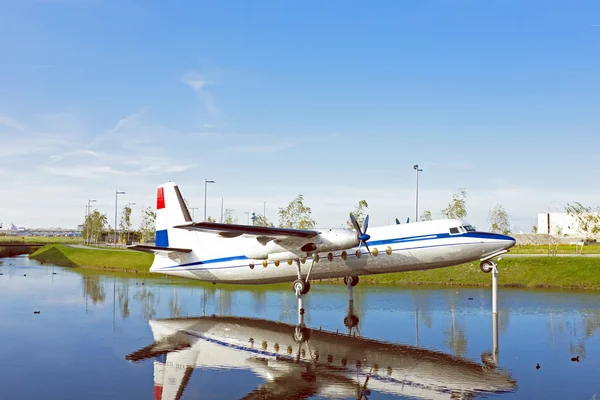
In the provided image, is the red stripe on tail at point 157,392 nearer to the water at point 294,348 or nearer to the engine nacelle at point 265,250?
the water at point 294,348

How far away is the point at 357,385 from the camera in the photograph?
1673 cm

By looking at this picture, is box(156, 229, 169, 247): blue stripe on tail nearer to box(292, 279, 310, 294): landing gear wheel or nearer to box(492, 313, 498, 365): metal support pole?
box(292, 279, 310, 294): landing gear wheel

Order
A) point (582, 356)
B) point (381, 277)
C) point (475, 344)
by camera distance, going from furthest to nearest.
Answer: point (381, 277) < point (475, 344) < point (582, 356)

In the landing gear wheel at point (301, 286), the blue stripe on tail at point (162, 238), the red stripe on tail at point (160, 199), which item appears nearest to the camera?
the landing gear wheel at point (301, 286)

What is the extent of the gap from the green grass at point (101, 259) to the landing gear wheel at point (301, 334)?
48197mm

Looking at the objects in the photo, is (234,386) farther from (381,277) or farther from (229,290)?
(381,277)

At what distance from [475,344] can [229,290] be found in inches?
1110

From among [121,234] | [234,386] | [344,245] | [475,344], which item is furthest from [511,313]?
[121,234]

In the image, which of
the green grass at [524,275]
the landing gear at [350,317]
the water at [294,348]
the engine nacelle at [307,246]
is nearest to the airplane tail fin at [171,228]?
the water at [294,348]

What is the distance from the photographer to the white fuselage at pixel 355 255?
29203 millimetres

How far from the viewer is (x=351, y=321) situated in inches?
1171

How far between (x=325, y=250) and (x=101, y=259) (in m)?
63.1

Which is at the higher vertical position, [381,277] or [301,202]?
[301,202]

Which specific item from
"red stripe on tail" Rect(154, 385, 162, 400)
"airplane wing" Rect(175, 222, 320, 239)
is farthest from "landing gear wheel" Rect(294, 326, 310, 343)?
"red stripe on tail" Rect(154, 385, 162, 400)
